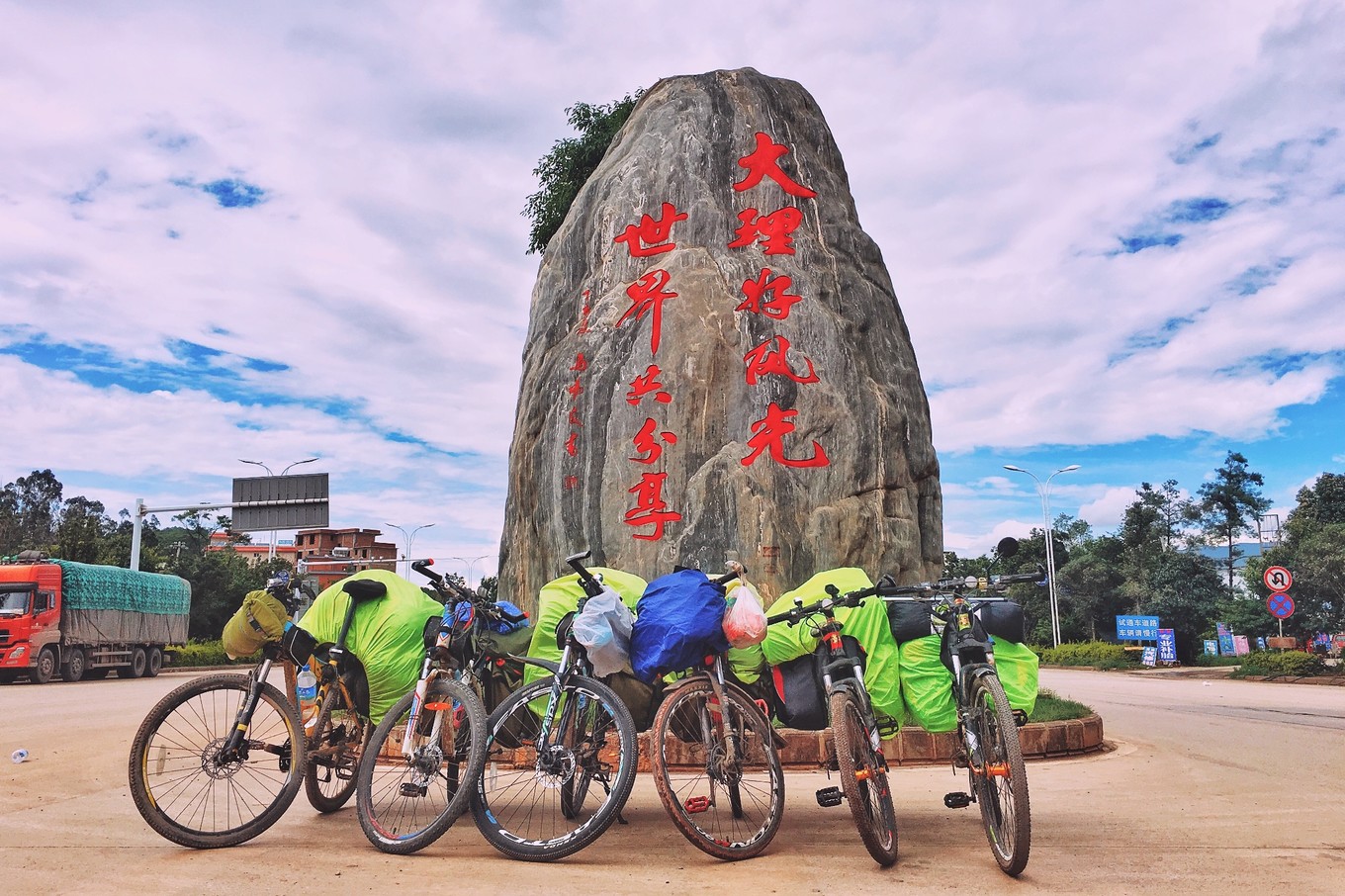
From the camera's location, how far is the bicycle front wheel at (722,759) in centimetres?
387

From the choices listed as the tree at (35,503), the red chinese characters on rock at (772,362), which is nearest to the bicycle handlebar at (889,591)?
the red chinese characters on rock at (772,362)

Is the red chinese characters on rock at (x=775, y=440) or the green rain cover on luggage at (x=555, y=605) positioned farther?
the red chinese characters on rock at (x=775, y=440)

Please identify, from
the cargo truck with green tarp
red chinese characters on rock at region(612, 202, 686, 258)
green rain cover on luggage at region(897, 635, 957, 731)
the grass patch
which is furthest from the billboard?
green rain cover on luggage at region(897, 635, 957, 731)

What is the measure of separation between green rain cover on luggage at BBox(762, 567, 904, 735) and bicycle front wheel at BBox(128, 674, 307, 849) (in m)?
2.16

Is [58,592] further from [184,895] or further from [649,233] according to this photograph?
[184,895]

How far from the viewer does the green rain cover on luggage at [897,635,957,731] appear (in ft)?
13.9

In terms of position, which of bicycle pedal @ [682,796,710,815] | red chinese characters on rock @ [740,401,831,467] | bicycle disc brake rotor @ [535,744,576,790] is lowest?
bicycle pedal @ [682,796,710,815]

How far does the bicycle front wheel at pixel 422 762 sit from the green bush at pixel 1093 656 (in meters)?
29.9

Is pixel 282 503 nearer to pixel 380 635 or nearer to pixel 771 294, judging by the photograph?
pixel 771 294

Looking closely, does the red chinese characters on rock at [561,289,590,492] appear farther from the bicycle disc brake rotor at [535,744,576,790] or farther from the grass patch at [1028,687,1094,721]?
the bicycle disc brake rotor at [535,744,576,790]

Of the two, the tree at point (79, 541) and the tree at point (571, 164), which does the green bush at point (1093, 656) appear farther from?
the tree at point (79, 541)

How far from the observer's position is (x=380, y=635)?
4.62m

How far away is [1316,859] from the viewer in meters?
3.81

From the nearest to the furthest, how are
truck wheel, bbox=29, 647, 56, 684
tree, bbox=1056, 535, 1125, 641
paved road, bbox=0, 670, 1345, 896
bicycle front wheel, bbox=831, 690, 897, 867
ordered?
paved road, bbox=0, 670, 1345, 896, bicycle front wheel, bbox=831, 690, 897, 867, truck wheel, bbox=29, 647, 56, 684, tree, bbox=1056, 535, 1125, 641
